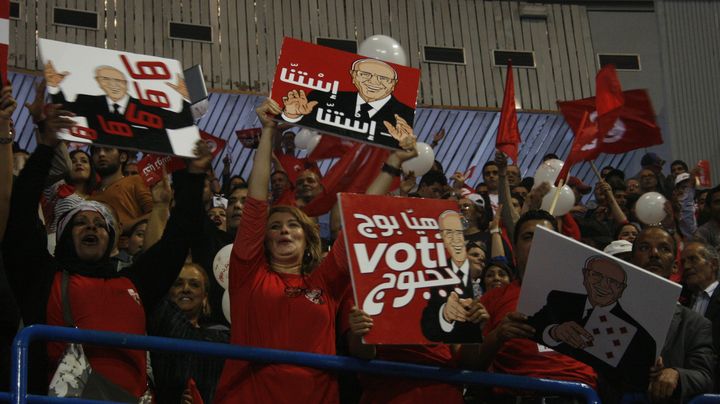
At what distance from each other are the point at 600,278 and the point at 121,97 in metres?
2.01

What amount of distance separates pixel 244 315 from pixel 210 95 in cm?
851

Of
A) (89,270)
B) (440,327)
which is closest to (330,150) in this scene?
(89,270)

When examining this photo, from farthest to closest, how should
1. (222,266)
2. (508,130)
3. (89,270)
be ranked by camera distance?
(508,130)
(222,266)
(89,270)

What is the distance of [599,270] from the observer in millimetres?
3895

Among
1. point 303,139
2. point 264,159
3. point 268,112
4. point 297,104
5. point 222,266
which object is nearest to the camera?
point 264,159

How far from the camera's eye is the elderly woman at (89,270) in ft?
12.5

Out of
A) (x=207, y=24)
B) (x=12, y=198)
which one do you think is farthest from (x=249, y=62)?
(x=12, y=198)

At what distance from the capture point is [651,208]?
322 inches

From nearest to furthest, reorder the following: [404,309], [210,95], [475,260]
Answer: [404,309] < [475,260] < [210,95]

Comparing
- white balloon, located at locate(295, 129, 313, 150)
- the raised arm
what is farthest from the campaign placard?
white balloon, located at locate(295, 129, 313, 150)

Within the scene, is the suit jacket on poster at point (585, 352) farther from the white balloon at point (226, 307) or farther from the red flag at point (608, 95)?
the red flag at point (608, 95)

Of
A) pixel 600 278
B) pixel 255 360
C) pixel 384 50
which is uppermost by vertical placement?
pixel 384 50

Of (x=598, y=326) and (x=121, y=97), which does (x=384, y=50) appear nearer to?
(x=121, y=97)

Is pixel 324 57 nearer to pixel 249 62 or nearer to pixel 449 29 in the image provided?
pixel 249 62
